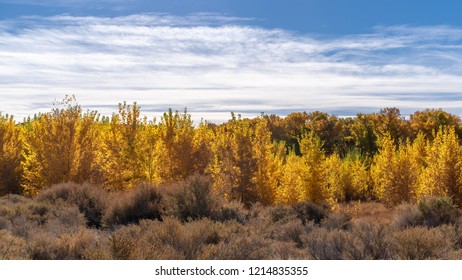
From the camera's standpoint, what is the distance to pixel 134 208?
1545 centimetres

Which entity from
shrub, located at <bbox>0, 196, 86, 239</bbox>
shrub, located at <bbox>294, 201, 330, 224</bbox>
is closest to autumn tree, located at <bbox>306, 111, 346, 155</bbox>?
shrub, located at <bbox>294, 201, 330, 224</bbox>

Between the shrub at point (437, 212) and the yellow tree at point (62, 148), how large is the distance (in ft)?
50.2

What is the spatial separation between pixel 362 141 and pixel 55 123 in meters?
41.1

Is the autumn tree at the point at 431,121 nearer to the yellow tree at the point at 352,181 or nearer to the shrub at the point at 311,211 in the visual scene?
the yellow tree at the point at 352,181

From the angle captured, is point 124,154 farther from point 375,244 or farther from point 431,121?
point 431,121

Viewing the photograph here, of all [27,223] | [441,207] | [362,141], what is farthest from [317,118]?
[27,223]

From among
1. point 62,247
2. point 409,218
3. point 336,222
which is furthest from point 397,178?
point 62,247

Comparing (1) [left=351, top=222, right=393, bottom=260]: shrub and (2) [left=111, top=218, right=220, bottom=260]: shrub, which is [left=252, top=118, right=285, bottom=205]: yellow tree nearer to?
(2) [left=111, top=218, right=220, bottom=260]: shrub

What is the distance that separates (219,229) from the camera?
10945 mm

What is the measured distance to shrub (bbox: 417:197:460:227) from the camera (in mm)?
14539

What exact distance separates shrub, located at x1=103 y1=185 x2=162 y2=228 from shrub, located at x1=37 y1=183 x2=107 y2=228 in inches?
25.7

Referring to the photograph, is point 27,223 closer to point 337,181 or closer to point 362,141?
point 337,181

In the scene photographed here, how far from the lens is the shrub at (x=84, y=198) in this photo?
1602 centimetres

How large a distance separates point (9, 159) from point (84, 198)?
37.8 ft
